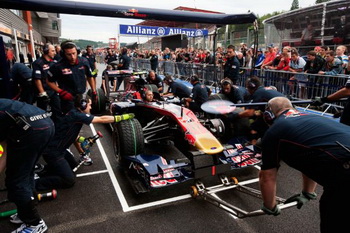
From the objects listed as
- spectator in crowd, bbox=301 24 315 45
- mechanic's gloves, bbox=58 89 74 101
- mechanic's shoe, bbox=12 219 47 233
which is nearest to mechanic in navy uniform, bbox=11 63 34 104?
mechanic's gloves, bbox=58 89 74 101

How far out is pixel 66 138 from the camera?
3.68 meters

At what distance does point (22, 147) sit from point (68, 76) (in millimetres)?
2389

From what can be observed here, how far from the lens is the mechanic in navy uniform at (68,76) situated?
15.0 feet

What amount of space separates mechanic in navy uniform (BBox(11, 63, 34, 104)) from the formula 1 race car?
275cm

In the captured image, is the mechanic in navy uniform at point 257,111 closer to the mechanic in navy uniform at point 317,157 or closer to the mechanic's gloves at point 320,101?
the mechanic's gloves at point 320,101

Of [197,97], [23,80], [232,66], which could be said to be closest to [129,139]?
[197,97]

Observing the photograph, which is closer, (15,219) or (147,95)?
(15,219)

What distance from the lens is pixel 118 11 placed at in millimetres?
5312

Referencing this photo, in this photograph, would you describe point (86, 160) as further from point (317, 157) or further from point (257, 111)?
point (317, 157)

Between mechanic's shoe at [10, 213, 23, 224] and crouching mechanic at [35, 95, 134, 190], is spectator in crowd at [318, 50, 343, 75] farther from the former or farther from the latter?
mechanic's shoe at [10, 213, 23, 224]

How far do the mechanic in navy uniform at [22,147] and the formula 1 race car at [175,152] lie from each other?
119cm

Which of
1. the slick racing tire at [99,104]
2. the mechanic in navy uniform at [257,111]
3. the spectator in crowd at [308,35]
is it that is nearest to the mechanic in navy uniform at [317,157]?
the mechanic in navy uniform at [257,111]

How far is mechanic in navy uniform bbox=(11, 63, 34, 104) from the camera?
5.59m

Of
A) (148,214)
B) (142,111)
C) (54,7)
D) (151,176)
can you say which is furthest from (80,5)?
(148,214)
